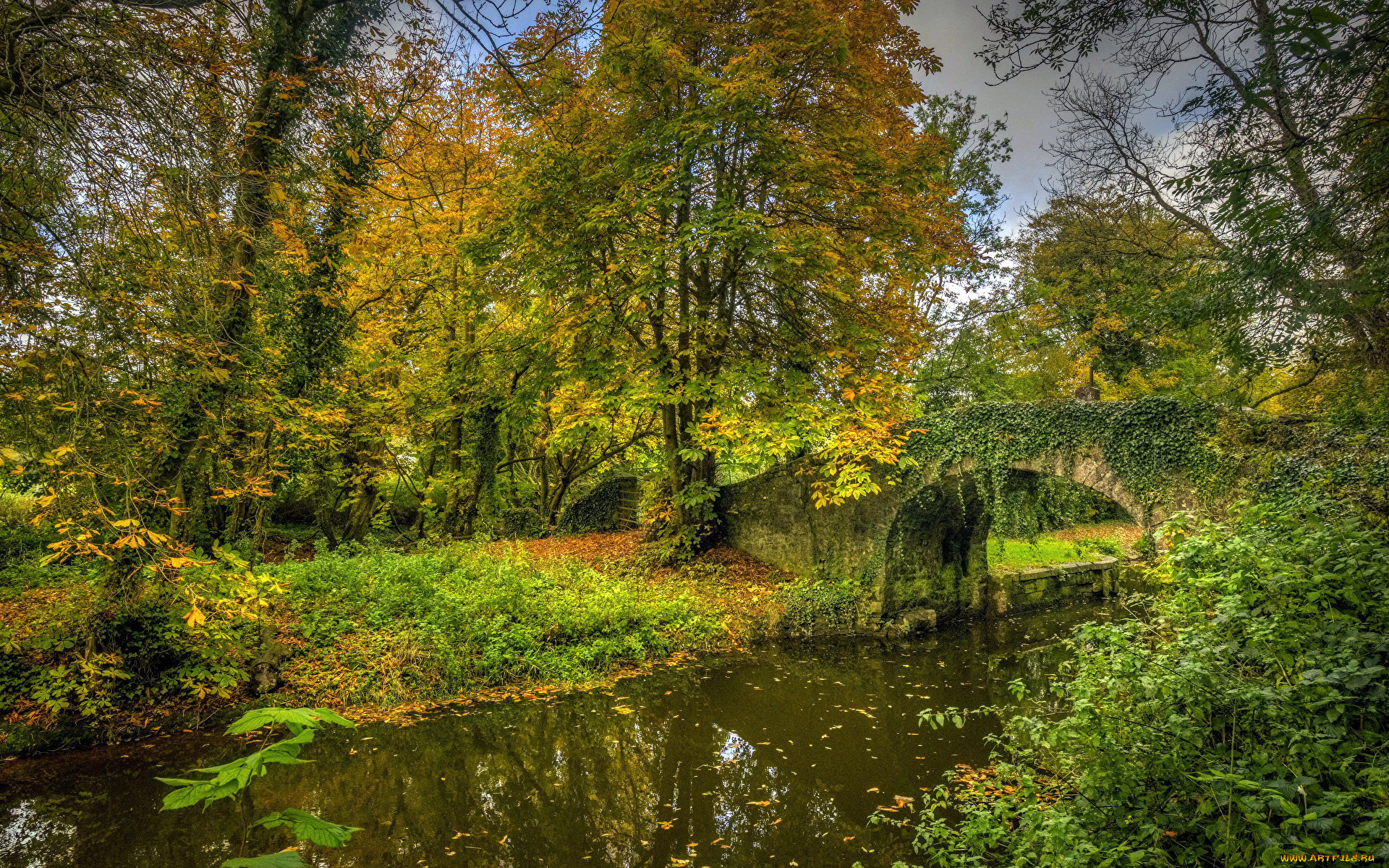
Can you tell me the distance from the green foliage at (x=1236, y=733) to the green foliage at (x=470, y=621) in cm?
470

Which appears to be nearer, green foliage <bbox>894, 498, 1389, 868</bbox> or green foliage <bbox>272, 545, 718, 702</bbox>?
green foliage <bbox>894, 498, 1389, 868</bbox>

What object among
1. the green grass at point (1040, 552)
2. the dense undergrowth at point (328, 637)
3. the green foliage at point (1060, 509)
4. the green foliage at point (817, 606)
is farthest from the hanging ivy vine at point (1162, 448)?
the dense undergrowth at point (328, 637)

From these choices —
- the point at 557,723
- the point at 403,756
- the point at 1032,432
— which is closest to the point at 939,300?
the point at 1032,432

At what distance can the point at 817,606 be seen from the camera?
9.68 metres

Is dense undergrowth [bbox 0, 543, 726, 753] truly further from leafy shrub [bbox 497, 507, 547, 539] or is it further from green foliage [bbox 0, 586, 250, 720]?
leafy shrub [bbox 497, 507, 547, 539]

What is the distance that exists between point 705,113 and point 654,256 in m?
1.84

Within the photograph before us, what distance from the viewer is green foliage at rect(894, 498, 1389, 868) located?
2359 mm

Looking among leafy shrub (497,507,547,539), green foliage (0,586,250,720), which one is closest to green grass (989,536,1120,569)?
leafy shrub (497,507,547,539)

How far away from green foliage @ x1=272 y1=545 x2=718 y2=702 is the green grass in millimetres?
7568

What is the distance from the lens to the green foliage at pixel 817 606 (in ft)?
31.1

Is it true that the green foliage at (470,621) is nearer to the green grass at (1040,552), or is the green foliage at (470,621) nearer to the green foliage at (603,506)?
the green foliage at (603,506)

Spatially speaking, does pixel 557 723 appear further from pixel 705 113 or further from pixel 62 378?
pixel 705 113

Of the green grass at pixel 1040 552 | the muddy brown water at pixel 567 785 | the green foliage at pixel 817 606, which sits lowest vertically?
the muddy brown water at pixel 567 785

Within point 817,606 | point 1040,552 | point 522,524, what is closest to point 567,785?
point 817,606
